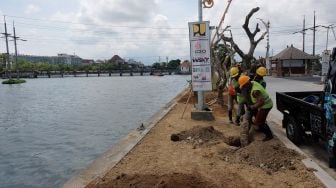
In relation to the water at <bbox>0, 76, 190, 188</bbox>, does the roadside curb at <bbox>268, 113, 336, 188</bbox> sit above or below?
above

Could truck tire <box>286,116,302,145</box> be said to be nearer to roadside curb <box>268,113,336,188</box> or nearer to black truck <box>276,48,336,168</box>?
black truck <box>276,48,336,168</box>

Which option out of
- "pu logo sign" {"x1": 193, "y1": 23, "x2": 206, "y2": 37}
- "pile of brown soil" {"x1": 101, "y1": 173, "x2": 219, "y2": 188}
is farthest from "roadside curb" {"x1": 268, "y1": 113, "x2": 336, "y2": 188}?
"pu logo sign" {"x1": 193, "y1": 23, "x2": 206, "y2": 37}

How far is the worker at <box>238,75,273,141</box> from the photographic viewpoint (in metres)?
8.57

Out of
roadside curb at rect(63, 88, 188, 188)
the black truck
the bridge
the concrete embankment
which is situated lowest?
the bridge

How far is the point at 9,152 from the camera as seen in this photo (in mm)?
10398

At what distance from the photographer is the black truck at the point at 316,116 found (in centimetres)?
679

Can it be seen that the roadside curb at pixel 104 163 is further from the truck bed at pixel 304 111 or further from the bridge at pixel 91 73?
the bridge at pixel 91 73

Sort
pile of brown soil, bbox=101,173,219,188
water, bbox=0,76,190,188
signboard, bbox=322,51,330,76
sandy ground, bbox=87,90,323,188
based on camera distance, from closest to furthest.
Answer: pile of brown soil, bbox=101,173,219,188
sandy ground, bbox=87,90,323,188
water, bbox=0,76,190,188
signboard, bbox=322,51,330,76

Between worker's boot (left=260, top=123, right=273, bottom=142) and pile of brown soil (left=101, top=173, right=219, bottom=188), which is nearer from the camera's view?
pile of brown soil (left=101, top=173, right=219, bottom=188)

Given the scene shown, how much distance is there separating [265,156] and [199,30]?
5993 mm

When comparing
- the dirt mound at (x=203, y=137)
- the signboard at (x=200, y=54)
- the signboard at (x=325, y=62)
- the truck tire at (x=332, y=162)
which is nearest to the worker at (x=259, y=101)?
the dirt mound at (x=203, y=137)

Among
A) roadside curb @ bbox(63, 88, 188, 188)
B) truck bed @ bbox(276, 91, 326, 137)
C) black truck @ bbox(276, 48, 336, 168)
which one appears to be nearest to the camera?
roadside curb @ bbox(63, 88, 188, 188)

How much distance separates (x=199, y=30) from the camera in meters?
12.1

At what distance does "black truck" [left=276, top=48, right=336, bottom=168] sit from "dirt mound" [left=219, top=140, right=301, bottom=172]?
0.66m
